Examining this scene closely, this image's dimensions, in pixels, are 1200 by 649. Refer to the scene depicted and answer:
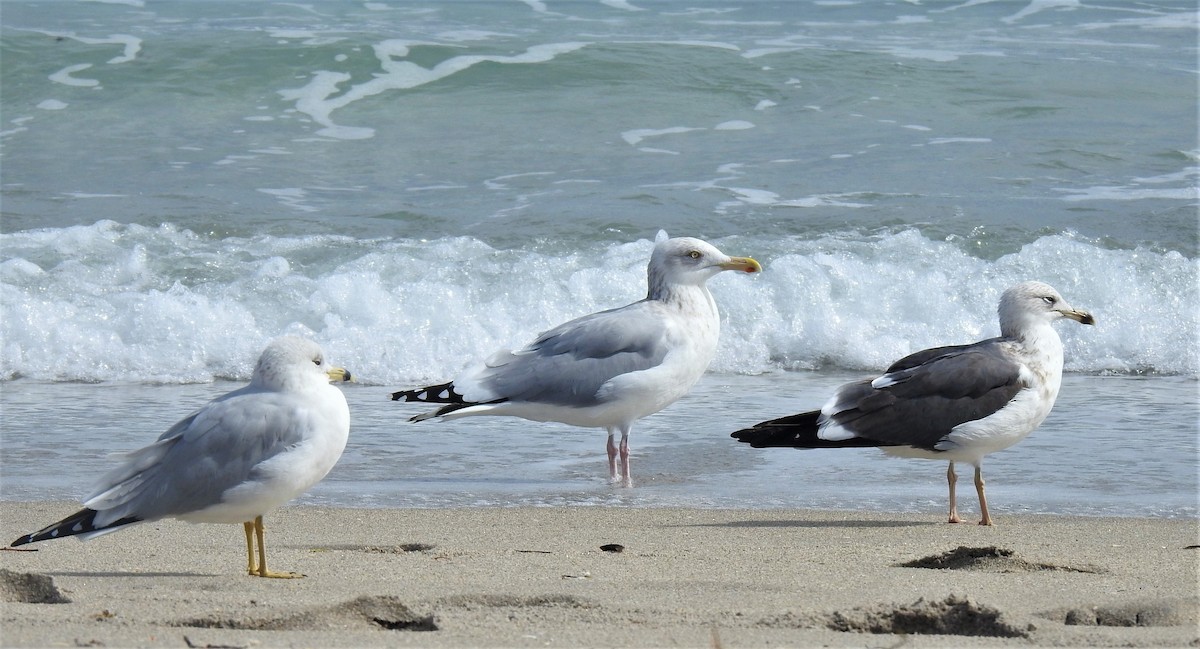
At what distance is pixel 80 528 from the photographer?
366cm

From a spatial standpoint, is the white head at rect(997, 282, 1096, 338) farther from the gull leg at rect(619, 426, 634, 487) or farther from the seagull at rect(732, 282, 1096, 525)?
the gull leg at rect(619, 426, 634, 487)

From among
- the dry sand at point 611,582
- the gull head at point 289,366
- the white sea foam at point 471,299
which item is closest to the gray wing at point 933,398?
the dry sand at point 611,582

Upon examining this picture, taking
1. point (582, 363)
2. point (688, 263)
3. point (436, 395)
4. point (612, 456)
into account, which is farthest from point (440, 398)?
point (688, 263)

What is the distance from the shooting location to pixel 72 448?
6.09 meters

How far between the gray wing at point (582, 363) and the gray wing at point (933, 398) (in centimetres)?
100

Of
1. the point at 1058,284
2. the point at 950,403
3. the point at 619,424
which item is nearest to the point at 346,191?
the point at 1058,284

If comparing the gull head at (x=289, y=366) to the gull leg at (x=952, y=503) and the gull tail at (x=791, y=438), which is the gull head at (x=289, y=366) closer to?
the gull tail at (x=791, y=438)

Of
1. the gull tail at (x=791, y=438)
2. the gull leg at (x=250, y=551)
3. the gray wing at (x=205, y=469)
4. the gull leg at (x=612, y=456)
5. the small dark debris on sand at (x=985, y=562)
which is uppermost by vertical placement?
the gray wing at (x=205, y=469)

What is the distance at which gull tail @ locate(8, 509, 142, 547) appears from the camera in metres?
3.61

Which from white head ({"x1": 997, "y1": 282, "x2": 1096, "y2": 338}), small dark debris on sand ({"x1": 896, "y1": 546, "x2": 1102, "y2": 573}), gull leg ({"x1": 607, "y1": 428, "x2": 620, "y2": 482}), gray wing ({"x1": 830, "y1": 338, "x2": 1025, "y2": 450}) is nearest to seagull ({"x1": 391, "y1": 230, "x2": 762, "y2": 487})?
gull leg ({"x1": 607, "y1": 428, "x2": 620, "y2": 482})

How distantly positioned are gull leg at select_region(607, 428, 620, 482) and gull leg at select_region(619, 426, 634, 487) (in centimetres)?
3

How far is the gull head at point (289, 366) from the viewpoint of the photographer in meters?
3.82

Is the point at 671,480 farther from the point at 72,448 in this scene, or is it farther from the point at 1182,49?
the point at 1182,49

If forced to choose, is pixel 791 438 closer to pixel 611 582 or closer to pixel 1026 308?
pixel 1026 308
